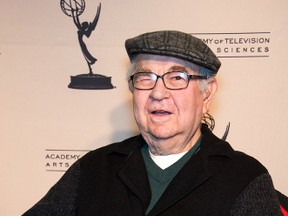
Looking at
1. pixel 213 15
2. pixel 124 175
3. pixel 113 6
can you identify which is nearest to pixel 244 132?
pixel 213 15

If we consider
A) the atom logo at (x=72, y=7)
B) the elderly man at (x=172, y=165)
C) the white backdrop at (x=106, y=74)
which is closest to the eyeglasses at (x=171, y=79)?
the elderly man at (x=172, y=165)

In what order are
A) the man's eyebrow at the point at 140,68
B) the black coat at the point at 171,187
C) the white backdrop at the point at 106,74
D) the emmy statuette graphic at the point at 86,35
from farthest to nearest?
the emmy statuette graphic at the point at 86,35, the white backdrop at the point at 106,74, the man's eyebrow at the point at 140,68, the black coat at the point at 171,187

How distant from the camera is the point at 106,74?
6.59ft

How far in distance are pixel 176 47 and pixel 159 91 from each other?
144 mm

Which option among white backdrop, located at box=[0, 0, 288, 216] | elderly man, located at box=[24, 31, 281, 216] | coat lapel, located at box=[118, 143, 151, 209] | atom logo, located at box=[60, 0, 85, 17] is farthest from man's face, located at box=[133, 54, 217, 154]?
atom logo, located at box=[60, 0, 85, 17]

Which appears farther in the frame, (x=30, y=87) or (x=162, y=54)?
(x=30, y=87)

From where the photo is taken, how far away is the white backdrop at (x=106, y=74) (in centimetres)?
184

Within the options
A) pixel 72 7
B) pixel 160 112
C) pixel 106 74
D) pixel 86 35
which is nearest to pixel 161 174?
pixel 160 112

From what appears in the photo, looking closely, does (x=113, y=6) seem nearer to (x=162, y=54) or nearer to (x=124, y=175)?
(x=162, y=54)

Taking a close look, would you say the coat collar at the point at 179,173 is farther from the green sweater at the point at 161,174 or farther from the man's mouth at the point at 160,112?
the man's mouth at the point at 160,112

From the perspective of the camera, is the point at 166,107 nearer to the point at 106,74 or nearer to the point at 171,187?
the point at 171,187

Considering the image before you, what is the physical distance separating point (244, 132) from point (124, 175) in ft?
2.07

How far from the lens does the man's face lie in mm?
1397

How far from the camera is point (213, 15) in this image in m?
1.88
